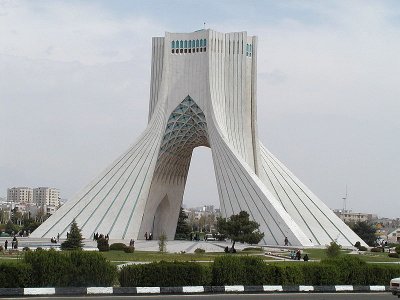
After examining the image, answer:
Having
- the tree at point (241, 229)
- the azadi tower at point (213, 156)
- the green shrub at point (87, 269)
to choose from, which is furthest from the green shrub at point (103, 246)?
the green shrub at point (87, 269)

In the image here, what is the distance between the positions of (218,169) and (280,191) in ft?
12.6

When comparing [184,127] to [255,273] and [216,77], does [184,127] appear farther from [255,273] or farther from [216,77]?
[255,273]

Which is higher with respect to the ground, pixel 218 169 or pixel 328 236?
pixel 218 169

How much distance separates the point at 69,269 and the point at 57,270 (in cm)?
29

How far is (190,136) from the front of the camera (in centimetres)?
5175

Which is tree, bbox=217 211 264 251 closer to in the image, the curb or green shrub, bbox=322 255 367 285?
green shrub, bbox=322 255 367 285

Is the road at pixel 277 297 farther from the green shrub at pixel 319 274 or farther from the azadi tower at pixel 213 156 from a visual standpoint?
the azadi tower at pixel 213 156

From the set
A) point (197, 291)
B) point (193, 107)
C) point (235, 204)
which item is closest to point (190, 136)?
point (193, 107)

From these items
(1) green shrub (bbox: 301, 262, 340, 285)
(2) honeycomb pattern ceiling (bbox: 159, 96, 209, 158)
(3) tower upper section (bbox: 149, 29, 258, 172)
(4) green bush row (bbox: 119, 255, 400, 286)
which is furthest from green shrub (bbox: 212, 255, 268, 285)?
(2) honeycomb pattern ceiling (bbox: 159, 96, 209, 158)

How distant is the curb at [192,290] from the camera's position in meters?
16.9

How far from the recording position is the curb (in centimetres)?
1694

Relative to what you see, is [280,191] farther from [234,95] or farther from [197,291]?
[197,291]

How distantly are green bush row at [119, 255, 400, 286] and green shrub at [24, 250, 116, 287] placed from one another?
1.86 feet

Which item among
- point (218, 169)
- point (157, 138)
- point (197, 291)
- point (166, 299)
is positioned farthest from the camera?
point (157, 138)
